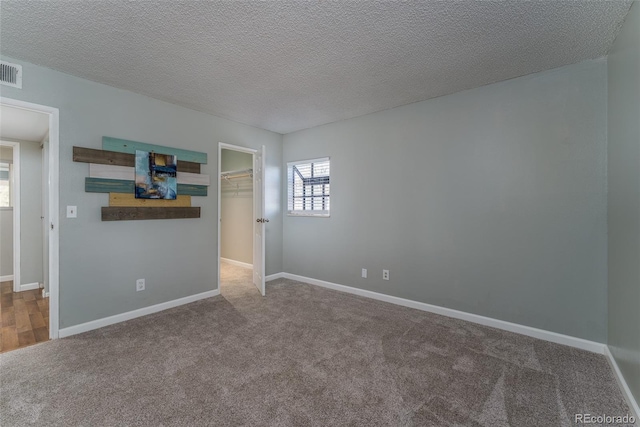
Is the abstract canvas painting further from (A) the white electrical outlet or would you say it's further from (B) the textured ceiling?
(B) the textured ceiling

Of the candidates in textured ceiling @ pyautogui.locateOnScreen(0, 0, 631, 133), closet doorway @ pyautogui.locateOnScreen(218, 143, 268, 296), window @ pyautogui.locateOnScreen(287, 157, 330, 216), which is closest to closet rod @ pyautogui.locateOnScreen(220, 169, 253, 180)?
closet doorway @ pyautogui.locateOnScreen(218, 143, 268, 296)

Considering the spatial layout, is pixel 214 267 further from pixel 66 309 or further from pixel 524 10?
pixel 524 10

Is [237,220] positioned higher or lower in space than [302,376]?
higher

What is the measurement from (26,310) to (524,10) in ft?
18.3

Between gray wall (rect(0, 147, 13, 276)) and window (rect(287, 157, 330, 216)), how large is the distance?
4.40 metres

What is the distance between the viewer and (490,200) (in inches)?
111

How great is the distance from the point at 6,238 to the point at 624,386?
7417 mm

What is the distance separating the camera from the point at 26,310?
128 inches

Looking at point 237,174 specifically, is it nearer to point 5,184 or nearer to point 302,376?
point 5,184

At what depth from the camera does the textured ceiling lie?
5.76ft

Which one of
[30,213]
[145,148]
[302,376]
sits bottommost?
[302,376]

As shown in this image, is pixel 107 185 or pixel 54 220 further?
pixel 107 185

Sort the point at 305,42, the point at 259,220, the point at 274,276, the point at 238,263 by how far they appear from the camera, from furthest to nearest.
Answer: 1. the point at 238,263
2. the point at 274,276
3. the point at 259,220
4. the point at 305,42

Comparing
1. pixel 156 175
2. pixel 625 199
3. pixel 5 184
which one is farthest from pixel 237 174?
pixel 625 199
